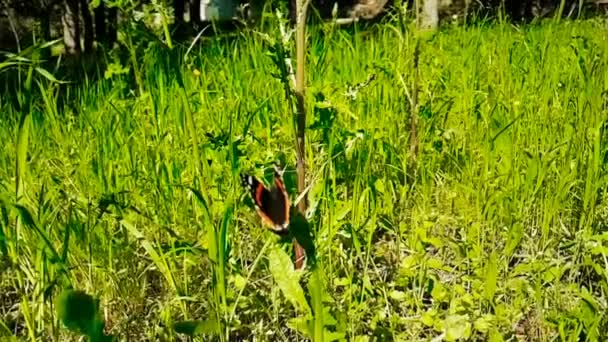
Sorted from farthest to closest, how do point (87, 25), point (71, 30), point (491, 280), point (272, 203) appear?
point (87, 25)
point (71, 30)
point (491, 280)
point (272, 203)

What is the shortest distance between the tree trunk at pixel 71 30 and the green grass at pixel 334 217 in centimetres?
481

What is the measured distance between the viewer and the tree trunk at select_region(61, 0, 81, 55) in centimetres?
626

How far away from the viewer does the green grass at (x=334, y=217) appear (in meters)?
1.02

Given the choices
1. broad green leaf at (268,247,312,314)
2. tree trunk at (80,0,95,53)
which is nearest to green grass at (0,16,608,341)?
broad green leaf at (268,247,312,314)

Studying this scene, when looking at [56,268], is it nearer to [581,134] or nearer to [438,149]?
[438,149]

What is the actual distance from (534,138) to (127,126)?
0.94m

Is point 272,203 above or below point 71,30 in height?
above

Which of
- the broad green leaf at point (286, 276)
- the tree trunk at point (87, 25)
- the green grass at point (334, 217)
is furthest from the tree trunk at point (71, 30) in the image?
the broad green leaf at point (286, 276)

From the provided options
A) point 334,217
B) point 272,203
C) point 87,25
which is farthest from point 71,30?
point 272,203

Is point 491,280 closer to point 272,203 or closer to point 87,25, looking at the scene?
point 272,203

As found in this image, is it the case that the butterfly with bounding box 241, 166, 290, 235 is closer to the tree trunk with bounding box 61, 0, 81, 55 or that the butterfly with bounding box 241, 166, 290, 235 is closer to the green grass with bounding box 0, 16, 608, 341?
the green grass with bounding box 0, 16, 608, 341

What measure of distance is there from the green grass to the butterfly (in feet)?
0.20

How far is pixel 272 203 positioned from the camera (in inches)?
35.3

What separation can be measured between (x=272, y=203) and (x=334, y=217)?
0.77 ft
